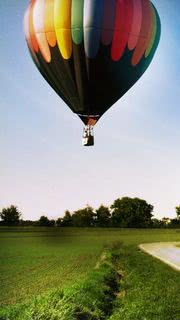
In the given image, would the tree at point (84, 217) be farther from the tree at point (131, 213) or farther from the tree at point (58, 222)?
the tree at point (58, 222)

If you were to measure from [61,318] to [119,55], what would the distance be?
11604 mm

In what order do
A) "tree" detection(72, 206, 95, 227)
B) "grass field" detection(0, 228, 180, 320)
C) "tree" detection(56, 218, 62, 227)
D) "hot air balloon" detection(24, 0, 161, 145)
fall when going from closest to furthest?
"grass field" detection(0, 228, 180, 320) < "hot air balloon" detection(24, 0, 161, 145) < "tree" detection(56, 218, 62, 227) < "tree" detection(72, 206, 95, 227)

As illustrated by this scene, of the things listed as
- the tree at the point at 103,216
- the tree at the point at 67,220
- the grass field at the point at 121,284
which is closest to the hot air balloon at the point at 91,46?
the grass field at the point at 121,284

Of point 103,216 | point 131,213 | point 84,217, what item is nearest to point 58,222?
point 84,217

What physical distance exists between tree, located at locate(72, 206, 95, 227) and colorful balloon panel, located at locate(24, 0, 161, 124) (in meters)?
118

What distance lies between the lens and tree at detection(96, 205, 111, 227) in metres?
152

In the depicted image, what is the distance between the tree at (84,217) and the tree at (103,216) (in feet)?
4.26

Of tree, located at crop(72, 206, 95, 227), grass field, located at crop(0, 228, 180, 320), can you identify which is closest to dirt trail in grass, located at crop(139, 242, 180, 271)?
grass field, located at crop(0, 228, 180, 320)

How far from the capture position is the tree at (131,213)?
156625mm

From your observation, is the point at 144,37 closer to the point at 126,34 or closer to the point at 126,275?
the point at 126,34

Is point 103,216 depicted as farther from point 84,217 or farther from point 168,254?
point 168,254

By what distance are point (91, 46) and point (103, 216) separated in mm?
135750

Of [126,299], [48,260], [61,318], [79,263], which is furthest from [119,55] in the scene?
[48,260]

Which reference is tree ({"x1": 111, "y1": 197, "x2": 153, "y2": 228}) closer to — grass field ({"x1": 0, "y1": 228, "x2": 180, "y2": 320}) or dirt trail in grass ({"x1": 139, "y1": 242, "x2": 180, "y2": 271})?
dirt trail in grass ({"x1": 139, "y1": 242, "x2": 180, "y2": 271})
